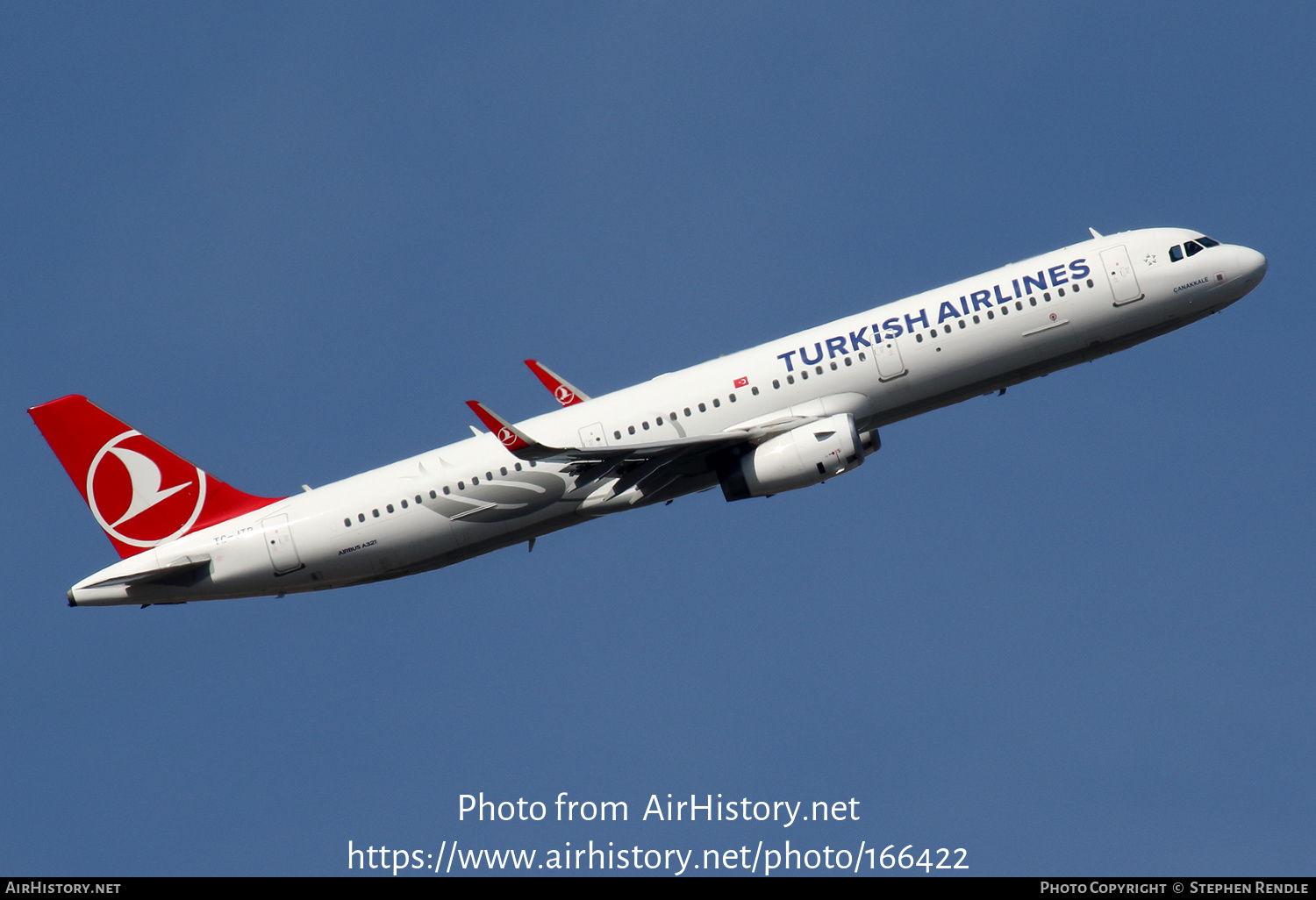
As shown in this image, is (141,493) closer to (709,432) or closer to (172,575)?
(172,575)

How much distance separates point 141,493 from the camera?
60.4 m

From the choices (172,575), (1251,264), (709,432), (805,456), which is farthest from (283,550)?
(1251,264)

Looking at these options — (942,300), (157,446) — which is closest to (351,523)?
(157,446)

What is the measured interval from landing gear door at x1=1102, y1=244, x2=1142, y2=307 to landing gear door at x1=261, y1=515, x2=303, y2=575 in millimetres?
33066

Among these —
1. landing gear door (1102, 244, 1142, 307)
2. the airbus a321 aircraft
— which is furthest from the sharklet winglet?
landing gear door (1102, 244, 1142, 307)

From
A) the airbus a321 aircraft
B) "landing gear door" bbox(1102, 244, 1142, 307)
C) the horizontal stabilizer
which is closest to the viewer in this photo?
the airbus a321 aircraft

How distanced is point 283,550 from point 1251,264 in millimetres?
39144

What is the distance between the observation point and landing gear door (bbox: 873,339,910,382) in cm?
5553

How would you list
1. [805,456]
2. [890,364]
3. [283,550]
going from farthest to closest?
1. [283,550]
2. [890,364]
3. [805,456]

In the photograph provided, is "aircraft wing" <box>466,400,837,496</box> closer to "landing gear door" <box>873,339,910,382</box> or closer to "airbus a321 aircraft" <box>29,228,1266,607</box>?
"airbus a321 aircraft" <box>29,228,1266,607</box>

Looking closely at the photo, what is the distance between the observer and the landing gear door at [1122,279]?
56156 millimetres

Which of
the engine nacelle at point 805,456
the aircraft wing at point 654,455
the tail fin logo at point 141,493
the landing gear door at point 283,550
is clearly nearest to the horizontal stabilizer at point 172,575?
the tail fin logo at point 141,493

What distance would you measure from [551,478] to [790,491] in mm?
9093
